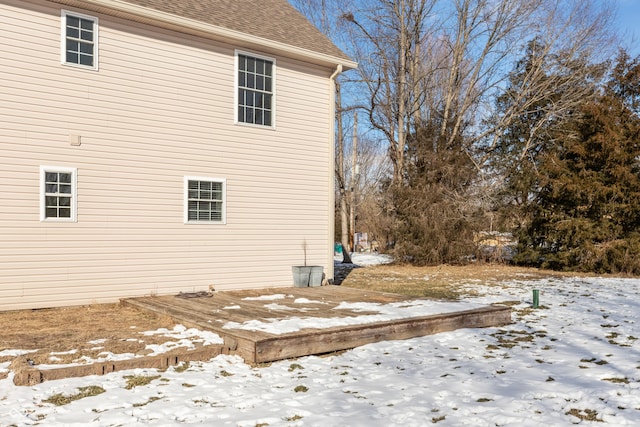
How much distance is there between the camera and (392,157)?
20797 mm

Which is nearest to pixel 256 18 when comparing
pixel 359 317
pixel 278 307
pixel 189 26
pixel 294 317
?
pixel 189 26

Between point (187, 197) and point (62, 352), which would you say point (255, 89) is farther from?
point (62, 352)

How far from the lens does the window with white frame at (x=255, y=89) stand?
982 cm

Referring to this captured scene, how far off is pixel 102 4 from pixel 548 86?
17.1 metres

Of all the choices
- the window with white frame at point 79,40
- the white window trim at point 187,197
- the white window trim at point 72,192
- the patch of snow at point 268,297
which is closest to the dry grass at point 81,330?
the white window trim at point 72,192

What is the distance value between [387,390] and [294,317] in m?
2.38

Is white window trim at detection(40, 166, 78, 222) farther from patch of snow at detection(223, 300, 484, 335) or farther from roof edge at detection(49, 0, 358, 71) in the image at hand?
patch of snow at detection(223, 300, 484, 335)

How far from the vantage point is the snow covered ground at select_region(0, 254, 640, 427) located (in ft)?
11.7

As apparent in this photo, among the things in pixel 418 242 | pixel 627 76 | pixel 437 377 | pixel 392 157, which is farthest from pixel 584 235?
pixel 437 377

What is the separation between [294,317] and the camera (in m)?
6.47

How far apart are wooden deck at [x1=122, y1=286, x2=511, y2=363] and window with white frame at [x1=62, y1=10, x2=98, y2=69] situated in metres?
3.88

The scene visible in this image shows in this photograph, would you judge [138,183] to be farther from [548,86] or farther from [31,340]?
[548,86]

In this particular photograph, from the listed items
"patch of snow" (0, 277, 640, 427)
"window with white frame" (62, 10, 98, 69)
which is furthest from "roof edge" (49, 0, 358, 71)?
"patch of snow" (0, 277, 640, 427)

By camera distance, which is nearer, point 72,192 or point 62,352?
point 62,352
